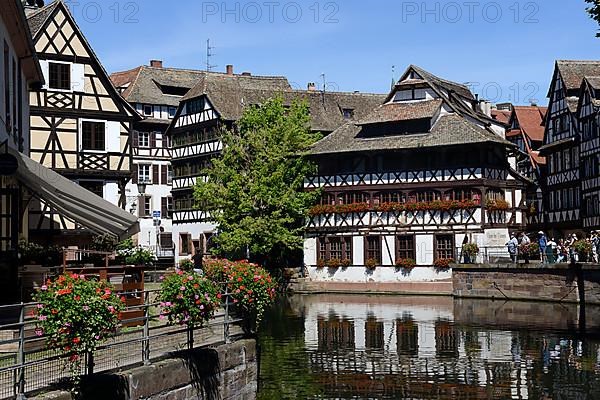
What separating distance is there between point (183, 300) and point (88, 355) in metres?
2.69

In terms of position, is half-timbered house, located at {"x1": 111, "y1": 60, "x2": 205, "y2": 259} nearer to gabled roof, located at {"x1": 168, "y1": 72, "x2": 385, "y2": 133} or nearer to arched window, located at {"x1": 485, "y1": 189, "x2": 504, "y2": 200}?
gabled roof, located at {"x1": 168, "y1": 72, "x2": 385, "y2": 133}

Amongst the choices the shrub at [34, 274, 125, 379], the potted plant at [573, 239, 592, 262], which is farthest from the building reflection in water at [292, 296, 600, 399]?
the shrub at [34, 274, 125, 379]

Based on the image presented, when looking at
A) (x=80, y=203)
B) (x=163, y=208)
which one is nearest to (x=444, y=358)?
(x=80, y=203)

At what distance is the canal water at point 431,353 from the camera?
19.7m

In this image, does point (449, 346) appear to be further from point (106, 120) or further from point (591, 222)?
point (591, 222)

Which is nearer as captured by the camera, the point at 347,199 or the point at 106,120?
the point at 106,120

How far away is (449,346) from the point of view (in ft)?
88.3

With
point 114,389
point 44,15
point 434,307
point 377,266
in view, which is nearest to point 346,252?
point 377,266

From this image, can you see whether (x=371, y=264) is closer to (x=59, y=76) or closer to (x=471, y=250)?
(x=471, y=250)

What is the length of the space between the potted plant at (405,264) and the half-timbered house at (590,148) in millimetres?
10947

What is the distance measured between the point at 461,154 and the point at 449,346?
1006 inches

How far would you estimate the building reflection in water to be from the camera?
19.7m

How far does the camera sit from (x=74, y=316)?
1132 cm

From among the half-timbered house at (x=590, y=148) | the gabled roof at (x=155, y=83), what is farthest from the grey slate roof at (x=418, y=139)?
the gabled roof at (x=155, y=83)
